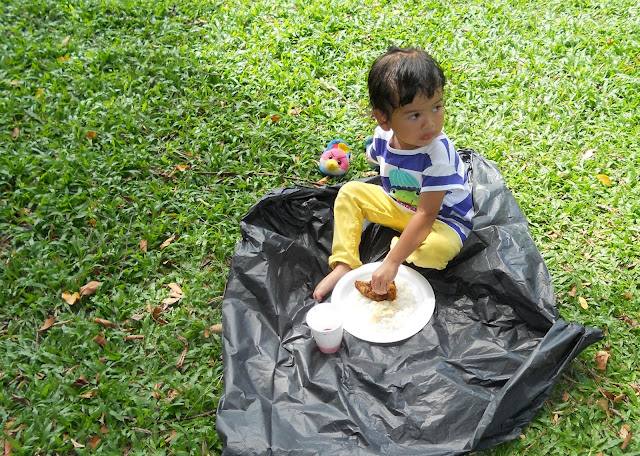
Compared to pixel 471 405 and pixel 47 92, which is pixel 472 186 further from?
pixel 47 92

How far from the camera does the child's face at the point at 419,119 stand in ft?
7.78

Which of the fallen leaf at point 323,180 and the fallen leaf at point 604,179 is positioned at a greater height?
the fallen leaf at point 604,179

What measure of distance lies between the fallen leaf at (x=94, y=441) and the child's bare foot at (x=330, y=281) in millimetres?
1235

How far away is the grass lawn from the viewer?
2516 mm

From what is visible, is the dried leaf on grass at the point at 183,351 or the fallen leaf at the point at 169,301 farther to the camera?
the fallen leaf at the point at 169,301

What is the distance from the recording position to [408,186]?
2.79 metres

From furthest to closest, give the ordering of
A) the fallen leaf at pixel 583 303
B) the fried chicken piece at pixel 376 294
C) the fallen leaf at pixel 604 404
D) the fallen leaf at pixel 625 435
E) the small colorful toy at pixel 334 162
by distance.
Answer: the small colorful toy at pixel 334 162 < the fried chicken piece at pixel 376 294 < the fallen leaf at pixel 583 303 < the fallen leaf at pixel 604 404 < the fallen leaf at pixel 625 435

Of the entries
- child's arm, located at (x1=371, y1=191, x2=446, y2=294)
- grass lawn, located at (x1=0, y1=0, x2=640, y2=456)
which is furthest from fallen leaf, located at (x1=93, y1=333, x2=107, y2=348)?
child's arm, located at (x1=371, y1=191, x2=446, y2=294)

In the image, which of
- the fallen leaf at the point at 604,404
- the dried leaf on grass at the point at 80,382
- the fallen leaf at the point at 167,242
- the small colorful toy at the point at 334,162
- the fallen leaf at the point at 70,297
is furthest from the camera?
the small colorful toy at the point at 334,162

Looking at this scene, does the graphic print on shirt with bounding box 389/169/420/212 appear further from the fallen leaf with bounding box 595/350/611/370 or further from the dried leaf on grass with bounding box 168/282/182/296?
the dried leaf on grass with bounding box 168/282/182/296

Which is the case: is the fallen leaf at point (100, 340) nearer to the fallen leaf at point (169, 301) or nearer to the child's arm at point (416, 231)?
the fallen leaf at point (169, 301)

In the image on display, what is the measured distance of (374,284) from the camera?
2.68 m

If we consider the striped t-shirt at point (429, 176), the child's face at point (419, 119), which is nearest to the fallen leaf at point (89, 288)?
the striped t-shirt at point (429, 176)

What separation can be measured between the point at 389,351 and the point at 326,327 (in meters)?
0.37
